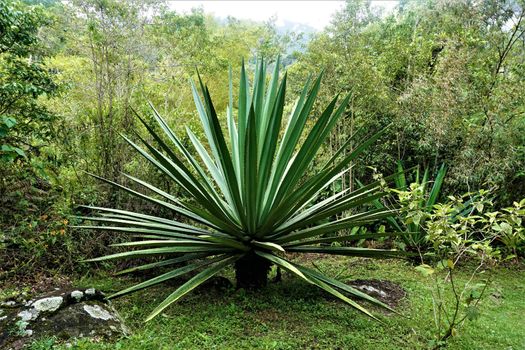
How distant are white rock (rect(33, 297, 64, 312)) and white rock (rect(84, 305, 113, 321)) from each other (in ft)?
0.52

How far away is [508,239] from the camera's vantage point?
2211mm

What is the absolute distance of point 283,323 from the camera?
258cm

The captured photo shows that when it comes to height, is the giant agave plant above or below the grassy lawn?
above

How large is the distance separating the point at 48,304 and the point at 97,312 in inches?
10.9

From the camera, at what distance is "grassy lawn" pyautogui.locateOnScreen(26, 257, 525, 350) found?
228 cm

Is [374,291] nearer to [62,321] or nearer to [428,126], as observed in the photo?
[62,321]

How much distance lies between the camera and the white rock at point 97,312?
2309mm

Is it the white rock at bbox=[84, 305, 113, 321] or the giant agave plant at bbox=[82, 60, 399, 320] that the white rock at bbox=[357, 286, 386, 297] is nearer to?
the giant agave plant at bbox=[82, 60, 399, 320]

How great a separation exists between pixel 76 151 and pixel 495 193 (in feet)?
17.7

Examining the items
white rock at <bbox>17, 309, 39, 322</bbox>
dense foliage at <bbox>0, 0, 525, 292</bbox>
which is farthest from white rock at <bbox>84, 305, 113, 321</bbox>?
dense foliage at <bbox>0, 0, 525, 292</bbox>

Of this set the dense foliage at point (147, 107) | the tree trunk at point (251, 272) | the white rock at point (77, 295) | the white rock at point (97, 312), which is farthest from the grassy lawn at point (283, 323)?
the dense foliage at point (147, 107)

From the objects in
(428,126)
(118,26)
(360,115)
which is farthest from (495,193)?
(118,26)

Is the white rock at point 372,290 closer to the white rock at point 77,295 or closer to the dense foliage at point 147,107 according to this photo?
the dense foliage at point 147,107

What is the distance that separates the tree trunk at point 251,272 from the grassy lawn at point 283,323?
0.29 feet
